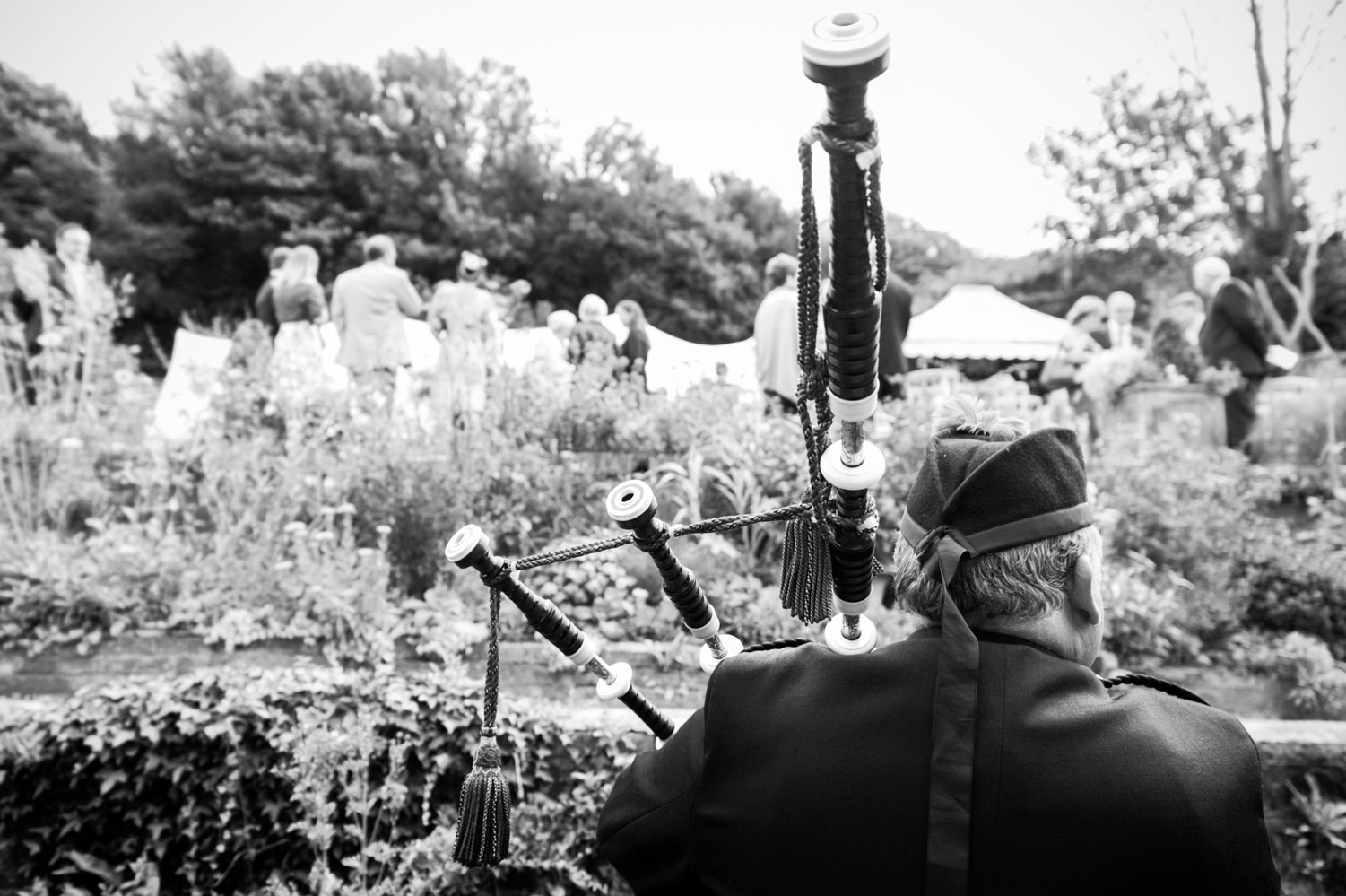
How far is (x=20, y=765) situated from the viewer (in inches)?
119

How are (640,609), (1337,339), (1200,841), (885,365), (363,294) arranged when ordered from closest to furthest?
(1200,841)
(640,609)
(885,365)
(363,294)
(1337,339)

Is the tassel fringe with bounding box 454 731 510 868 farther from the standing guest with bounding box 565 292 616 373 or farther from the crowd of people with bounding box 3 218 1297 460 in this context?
the standing guest with bounding box 565 292 616 373

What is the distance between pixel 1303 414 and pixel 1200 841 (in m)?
8.32

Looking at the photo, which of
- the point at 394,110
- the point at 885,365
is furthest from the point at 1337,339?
the point at 394,110

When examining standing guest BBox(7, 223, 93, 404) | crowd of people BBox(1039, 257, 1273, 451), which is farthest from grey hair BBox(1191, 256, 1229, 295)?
standing guest BBox(7, 223, 93, 404)

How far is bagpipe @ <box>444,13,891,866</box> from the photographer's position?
112 centimetres

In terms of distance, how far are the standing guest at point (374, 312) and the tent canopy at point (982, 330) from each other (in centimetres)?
797

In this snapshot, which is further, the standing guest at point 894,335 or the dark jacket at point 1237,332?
the dark jacket at point 1237,332

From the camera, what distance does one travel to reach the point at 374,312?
7.61 m

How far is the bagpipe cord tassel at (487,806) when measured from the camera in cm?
165

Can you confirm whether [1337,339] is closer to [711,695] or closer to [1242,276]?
[1242,276]

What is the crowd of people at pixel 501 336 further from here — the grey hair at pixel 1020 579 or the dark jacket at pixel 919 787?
the dark jacket at pixel 919 787

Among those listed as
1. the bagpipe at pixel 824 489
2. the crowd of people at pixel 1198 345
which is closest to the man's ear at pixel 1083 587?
the bagpipe at pixel 824 489

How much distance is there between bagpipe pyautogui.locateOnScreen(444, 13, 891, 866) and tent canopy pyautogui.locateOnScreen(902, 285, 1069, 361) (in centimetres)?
1221
